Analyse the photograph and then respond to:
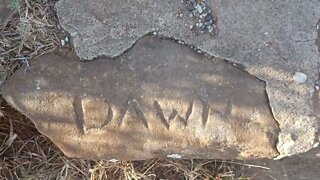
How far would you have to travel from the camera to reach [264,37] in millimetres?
2055

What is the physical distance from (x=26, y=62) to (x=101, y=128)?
1.12 feet

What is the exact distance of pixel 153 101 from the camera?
2047 mm

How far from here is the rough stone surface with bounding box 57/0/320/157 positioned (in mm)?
2031

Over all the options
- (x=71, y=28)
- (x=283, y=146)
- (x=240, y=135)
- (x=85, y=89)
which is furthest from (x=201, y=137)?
(x=71, y=28)

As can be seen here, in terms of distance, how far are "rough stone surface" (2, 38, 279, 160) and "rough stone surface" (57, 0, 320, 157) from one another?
37 millimetres

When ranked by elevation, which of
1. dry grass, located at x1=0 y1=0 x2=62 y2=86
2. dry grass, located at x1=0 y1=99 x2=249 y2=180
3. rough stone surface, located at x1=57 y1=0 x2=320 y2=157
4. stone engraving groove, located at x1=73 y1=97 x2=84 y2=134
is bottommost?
dry grass, located at x1=0 y1=99 x2=249 y2=180

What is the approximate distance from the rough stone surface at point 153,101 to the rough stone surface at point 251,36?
0.12ft

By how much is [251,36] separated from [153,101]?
0.38 meters

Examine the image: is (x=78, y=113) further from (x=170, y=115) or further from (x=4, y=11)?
(x=4, y=11)

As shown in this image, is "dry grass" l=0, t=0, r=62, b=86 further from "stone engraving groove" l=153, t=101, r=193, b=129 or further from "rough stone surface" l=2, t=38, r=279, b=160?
"stone engraving groove" l=153, t=101, r=193, b=129

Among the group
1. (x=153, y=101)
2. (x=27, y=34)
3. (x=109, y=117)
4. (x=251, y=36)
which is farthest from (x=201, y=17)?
(x=27, y=34)

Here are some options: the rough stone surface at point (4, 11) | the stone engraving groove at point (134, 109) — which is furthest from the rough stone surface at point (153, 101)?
the rough stone surface at point (4, 11)

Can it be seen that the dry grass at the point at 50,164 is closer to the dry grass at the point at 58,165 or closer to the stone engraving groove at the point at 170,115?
the dry grass at the point at 58,165

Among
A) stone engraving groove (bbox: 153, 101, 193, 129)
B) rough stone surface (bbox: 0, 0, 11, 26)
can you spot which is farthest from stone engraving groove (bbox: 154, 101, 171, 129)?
rough stone surface (bbox: 0, 0, 11, 26)
